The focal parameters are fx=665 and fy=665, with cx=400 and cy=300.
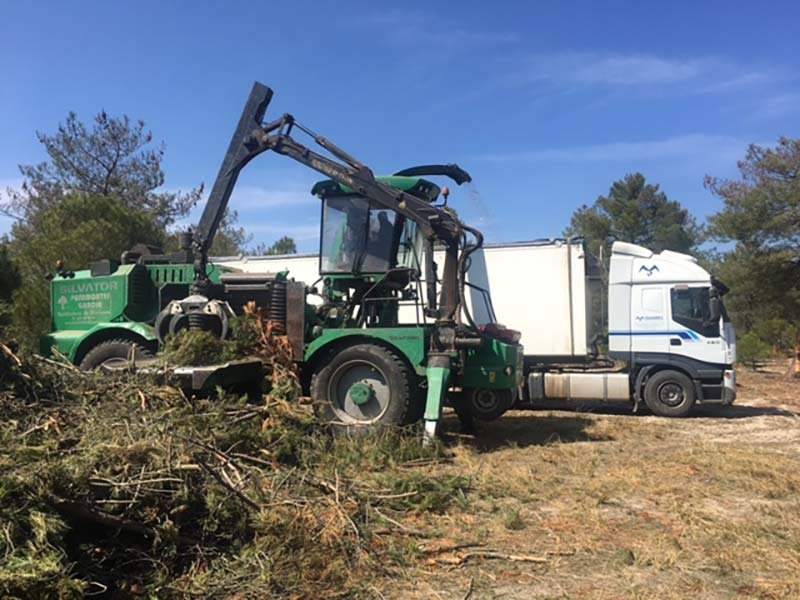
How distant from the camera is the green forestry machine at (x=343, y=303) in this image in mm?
7457

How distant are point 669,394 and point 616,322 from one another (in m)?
1.49

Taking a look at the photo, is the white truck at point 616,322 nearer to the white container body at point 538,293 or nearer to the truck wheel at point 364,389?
the white container body at point 538,293

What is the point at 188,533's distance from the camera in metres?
3.94

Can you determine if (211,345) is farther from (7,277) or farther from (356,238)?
(7,277)

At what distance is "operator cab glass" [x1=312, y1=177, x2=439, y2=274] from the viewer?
27.8 ft

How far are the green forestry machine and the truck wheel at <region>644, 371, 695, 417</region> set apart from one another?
379 cm

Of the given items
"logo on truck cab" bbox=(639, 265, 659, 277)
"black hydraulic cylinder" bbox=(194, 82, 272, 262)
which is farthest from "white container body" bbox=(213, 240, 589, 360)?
"black hydraulic cylinder" bbox=(194, 82, 272, 262)

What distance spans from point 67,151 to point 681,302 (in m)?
21.8

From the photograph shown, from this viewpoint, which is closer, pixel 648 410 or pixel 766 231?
pixel 648 410

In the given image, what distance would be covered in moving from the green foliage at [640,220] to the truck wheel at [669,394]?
30.8m

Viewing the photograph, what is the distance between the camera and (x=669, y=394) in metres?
11.3

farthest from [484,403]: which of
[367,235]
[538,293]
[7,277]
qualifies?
[7,277]

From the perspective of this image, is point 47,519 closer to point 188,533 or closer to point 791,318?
point 188,533

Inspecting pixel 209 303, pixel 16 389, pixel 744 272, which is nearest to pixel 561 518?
pixel 16 389
